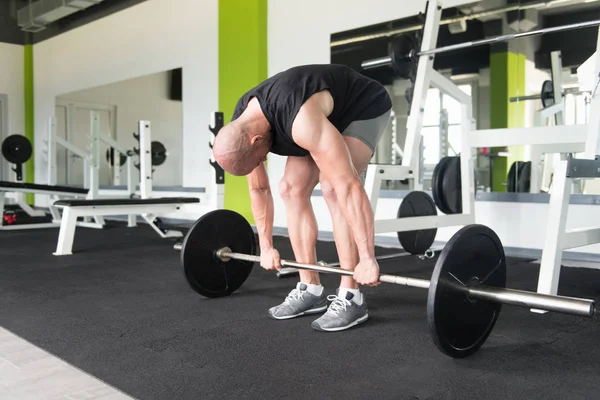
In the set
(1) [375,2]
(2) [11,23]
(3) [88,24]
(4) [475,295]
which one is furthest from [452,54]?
(2) [11,23]

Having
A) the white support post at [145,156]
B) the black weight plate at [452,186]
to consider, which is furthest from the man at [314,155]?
the white support post at [145,156]

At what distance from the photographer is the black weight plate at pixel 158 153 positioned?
6012mm

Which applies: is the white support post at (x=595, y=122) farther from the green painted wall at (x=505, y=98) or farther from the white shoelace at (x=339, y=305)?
the green painted wall at (x=505, y=98)

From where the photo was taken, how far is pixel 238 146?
1.54 m

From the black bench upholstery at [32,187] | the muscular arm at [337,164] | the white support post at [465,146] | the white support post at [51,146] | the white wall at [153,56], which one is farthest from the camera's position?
the white support post at [51,146]

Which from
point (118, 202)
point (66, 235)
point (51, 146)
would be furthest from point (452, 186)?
point (51, 146)

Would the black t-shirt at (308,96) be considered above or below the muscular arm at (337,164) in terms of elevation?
above

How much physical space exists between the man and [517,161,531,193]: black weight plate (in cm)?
217

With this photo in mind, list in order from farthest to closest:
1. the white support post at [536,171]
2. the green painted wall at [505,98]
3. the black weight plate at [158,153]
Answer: the black weight plate at [158,153] < the green painted wall at [505,98] < the white support post at [536,171]

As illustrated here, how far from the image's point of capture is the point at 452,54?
13.3ft

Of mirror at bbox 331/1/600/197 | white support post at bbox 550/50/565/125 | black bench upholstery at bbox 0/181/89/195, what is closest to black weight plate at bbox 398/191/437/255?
mirror at bbox 331/1/600/197

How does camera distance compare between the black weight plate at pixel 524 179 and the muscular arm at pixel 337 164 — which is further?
the black weight plate at pixel 524 179

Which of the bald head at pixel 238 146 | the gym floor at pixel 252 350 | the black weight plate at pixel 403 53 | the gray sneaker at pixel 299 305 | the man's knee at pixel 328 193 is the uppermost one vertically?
the black weight plate at pixel 403 53

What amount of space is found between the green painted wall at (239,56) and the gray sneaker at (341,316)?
343cm
